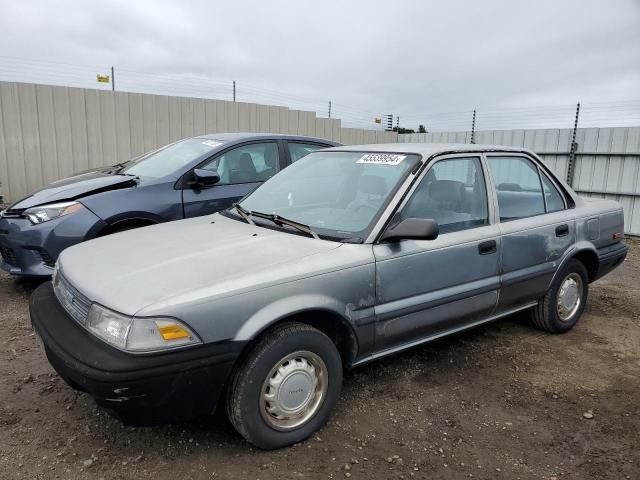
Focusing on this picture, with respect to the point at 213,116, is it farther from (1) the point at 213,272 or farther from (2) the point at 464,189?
(1) the point at 213,272

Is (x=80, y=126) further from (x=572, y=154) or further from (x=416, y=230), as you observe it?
(x=572, y=154)

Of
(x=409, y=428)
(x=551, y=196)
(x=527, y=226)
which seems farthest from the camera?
(x=551, y=196)

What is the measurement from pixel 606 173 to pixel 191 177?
8530 mm

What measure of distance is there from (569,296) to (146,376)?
3.67 meters

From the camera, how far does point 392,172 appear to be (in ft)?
10.9

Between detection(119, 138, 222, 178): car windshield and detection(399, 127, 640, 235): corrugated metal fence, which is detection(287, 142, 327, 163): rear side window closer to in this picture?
detection(119, 138, 222, 178): car windshield

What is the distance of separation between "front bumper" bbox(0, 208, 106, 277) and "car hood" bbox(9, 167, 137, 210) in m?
0.24

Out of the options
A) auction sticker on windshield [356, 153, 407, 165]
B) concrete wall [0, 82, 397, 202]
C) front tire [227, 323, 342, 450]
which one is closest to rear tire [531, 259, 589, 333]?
auction sticker on windshield [356, 153, 407, 165]

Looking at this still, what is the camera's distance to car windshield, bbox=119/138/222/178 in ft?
17.3

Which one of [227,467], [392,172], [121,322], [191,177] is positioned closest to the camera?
[121,322]

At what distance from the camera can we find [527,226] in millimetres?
3816

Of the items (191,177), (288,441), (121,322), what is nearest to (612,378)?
(288,441)

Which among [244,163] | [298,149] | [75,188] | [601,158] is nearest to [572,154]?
[601,158]

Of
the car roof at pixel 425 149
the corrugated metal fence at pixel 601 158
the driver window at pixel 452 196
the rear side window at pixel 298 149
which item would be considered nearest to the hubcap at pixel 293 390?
the driver window at pixel 452 196
